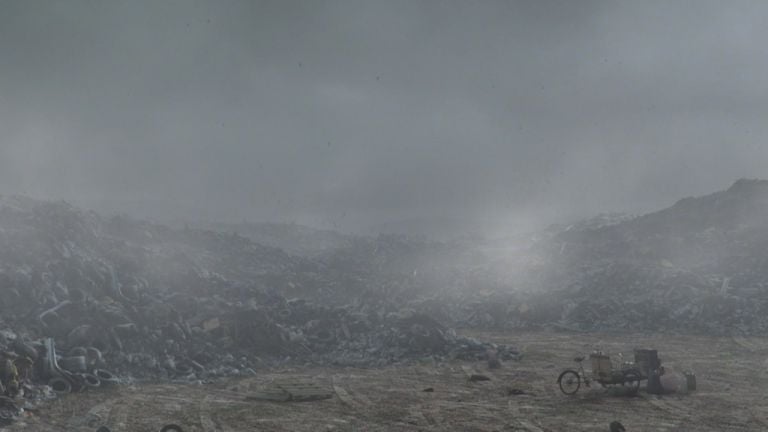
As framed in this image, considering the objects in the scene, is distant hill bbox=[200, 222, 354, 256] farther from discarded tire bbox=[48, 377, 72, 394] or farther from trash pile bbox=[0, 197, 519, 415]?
discarded tire bbox=[48, 377, 72, 394]

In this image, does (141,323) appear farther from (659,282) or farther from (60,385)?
(659,282)

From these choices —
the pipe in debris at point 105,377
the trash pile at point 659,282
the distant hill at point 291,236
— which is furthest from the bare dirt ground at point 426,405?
the distant hill at point 291,236

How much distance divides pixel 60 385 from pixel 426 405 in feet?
27.8

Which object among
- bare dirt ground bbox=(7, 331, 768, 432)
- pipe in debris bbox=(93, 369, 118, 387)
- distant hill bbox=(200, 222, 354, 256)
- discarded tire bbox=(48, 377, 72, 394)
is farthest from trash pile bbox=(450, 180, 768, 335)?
distant hill bbox=(200, 222, 354, 256)

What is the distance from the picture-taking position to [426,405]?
35.6 feet

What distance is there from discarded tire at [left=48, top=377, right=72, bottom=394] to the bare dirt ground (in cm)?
43

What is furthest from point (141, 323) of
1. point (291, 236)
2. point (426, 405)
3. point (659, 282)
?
point (291, 236)

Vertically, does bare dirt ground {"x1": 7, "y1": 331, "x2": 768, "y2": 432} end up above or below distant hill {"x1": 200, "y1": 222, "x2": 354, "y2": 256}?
below

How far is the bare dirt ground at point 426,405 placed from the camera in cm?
921

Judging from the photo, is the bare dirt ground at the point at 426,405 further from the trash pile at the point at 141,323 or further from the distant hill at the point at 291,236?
the distant hill at the point at 291,236

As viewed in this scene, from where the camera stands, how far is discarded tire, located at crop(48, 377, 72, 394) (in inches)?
460

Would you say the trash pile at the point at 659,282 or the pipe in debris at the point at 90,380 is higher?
the trash pile at the point at 659,282

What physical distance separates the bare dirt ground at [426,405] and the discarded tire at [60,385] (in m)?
0.43

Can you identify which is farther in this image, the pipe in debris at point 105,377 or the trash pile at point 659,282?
the trash pile at point 659,282
